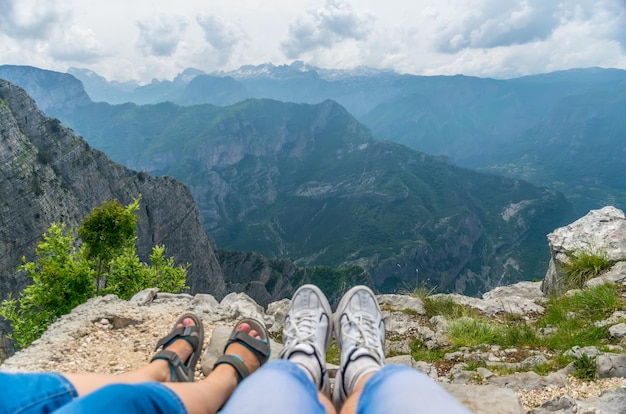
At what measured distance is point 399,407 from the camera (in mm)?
2324

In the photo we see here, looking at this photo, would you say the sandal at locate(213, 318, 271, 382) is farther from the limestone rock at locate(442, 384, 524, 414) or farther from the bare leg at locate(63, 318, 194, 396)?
the limestone rock at locate(442, 384, 524, 414)

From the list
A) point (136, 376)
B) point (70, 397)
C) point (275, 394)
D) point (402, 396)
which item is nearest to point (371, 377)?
point (402, 396)

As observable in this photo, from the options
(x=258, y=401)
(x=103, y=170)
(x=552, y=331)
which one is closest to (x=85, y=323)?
(x=258, y=401)

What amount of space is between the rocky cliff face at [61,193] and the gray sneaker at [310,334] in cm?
2936

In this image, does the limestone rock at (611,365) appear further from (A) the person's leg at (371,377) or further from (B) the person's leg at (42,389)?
(B) the person's leg at (42,389)

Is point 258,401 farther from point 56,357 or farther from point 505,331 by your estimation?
point 505,331

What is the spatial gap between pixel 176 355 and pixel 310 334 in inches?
70.4

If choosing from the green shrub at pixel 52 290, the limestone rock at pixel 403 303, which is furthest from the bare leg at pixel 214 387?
the green shrub at pixel 52 290

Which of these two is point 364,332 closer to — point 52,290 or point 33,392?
point 33,392

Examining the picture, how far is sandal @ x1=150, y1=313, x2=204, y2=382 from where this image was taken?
438 centimetres

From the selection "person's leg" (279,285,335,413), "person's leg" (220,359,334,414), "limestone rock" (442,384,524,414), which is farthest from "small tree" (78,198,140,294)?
"limestone rock" (442,384,524,414)

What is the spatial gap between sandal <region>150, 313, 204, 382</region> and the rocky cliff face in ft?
92.5

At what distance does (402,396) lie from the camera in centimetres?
241

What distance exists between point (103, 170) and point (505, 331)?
3860 inches
